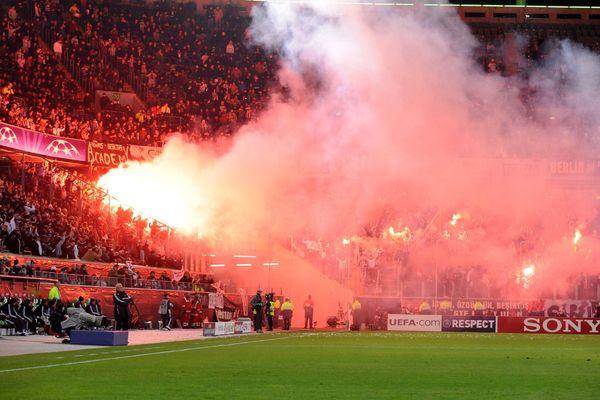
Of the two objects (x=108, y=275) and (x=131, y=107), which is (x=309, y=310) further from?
(x=131, y=107)

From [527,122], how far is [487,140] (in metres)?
2.62

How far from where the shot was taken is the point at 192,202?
1578 inches

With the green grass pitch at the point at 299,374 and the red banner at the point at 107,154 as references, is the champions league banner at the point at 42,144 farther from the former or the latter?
the green grass pitch at the point at 299,374

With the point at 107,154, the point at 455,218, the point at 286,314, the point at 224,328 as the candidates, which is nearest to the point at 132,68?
the point at 107,154

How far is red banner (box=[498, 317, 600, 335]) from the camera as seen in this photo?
35.7 meters

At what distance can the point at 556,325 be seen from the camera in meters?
35.8

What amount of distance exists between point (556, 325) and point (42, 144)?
65.0ft

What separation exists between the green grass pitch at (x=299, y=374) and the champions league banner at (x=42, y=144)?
14.9 meters

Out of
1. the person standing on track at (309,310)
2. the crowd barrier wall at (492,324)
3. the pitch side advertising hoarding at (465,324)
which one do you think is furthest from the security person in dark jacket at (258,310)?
the pitch side advertising hoarding at (465,324)

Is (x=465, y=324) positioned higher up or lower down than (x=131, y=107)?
lower down

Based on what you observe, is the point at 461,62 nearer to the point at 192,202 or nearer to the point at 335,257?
the point at 335,257

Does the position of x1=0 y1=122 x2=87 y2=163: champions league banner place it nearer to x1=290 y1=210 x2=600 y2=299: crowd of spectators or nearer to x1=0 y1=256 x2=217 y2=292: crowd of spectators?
x1=0 y1=256 x2=217 y2=292: crowd of spectators

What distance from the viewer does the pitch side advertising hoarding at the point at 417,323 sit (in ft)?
119

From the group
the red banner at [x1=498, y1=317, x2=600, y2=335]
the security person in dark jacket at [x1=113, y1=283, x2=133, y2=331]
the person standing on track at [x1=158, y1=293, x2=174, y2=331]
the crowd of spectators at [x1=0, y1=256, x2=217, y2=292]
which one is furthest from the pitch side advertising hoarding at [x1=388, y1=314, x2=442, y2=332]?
the security person in dark jacket at [x1=113, y1=283, x2=133, y2=331]
